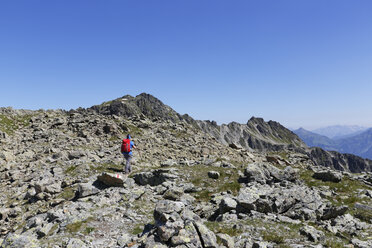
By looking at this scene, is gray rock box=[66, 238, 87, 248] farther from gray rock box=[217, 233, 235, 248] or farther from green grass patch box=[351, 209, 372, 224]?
green grass patch box=[351, 209, 372, 224]

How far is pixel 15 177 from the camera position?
23859mm

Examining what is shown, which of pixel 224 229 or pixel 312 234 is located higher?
pixel 224 229

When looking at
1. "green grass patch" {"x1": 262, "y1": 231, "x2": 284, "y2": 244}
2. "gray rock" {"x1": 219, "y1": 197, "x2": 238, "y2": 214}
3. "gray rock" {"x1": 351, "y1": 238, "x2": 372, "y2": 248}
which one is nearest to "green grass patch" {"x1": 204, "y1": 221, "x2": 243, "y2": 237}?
"green grass patch" {"x1": 262, "y1": 231, "x2": 284, "y2": 244}

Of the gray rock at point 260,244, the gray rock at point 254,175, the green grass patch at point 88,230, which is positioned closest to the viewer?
the gray rock at point 260,244

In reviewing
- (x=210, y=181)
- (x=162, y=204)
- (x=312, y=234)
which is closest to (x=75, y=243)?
(x=162, y=204)

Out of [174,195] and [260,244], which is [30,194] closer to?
[174,195]

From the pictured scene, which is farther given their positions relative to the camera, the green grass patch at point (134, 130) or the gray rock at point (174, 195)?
the green grass patch at point (134, 130)

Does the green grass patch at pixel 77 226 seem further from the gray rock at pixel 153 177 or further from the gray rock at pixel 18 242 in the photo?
the gray rock at pixel 153 177

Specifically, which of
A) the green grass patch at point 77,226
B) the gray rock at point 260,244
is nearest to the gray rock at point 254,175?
the gray rock at point 260,244

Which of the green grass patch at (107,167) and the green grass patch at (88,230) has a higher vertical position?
the green grass patch at (107,167)

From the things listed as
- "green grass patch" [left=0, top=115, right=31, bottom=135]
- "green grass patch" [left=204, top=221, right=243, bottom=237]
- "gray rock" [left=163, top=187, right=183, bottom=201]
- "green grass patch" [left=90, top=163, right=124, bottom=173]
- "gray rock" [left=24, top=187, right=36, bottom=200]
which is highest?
"green grass patch" [left=0, top=115, right=31, bottom=135]

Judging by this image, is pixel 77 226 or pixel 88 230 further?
pixel 77 226

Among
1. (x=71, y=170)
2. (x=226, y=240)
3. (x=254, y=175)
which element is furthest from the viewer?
(x=71, y=170)

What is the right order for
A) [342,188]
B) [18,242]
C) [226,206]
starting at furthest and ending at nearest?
[342,188] → [226,206] → [18,242]
